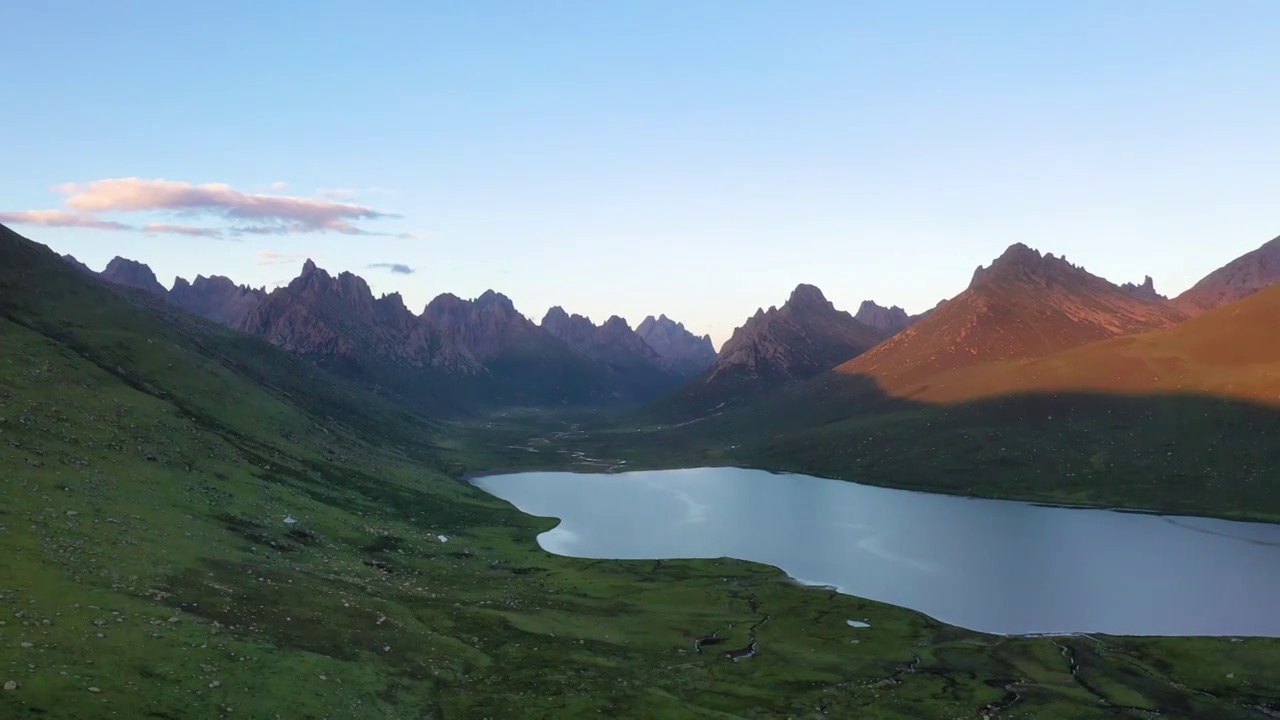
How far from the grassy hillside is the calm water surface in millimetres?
11861

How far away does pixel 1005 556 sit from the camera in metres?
145

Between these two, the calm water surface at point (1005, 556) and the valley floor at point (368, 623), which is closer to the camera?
the valley floor at point (368, 623)

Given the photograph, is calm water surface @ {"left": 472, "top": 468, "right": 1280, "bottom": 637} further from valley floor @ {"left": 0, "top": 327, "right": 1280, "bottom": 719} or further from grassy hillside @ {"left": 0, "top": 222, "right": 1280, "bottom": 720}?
valley floor @ {"left": 0, "top": 327, "right": 1280, "bottom": 719}

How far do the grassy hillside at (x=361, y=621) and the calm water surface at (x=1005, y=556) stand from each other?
11.9 m

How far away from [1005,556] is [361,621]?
119 meters

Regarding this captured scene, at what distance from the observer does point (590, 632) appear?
87.4 metres

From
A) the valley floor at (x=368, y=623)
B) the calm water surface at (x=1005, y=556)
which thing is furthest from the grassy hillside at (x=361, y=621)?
the calm water surface at (x=1005, y=556)

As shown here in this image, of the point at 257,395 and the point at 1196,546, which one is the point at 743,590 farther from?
the point at 257,395

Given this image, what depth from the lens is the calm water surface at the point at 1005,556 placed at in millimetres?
107125

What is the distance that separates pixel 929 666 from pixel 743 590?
3494 centimetres

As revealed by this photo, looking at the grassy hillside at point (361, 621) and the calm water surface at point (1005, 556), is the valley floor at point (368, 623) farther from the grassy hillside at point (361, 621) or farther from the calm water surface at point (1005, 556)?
the calm water surface at point (1005, 556)

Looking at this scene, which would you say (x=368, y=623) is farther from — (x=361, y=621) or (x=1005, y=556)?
(x=1005, y=556)

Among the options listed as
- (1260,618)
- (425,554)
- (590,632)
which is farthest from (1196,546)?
(425,554)

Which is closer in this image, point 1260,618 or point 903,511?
point 1260,618
